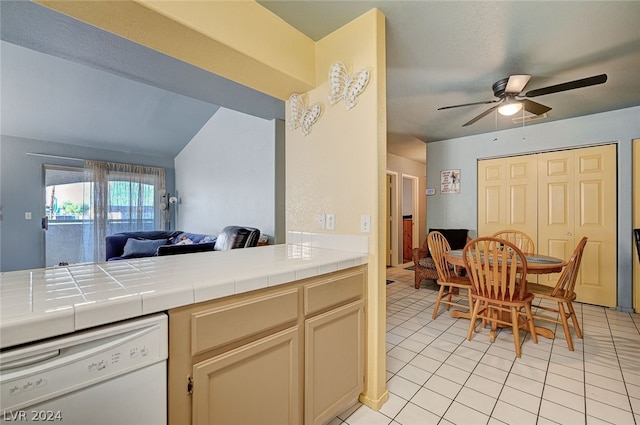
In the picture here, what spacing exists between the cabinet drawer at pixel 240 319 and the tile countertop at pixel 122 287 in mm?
55

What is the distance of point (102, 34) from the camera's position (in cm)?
186

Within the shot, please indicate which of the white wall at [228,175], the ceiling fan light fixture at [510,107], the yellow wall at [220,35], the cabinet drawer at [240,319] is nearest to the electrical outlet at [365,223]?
the cabinet drawer at [240,319]

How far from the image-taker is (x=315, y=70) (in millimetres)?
1931

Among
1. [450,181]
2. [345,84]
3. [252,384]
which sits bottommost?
[252,384]

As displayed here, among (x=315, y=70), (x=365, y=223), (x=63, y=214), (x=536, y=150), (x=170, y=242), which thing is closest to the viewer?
(x=365, y=223)

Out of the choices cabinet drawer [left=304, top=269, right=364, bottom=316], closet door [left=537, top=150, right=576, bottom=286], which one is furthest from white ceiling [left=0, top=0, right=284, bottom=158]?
closet door [left=537, top=150, right=576, bottom=286]

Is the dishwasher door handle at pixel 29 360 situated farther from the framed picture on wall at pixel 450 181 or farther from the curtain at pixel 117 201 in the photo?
the curtain at pixel 117 201

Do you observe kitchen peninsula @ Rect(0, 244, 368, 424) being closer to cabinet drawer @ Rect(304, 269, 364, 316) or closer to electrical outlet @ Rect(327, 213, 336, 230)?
cabinet drawer @ Rect(304, 269, 364, 316)

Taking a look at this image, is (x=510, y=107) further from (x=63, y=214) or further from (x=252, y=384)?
(x=63, y=214)

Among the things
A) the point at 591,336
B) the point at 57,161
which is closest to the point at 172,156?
the point at 57,161

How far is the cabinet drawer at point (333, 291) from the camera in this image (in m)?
1.28

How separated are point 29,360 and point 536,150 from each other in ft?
15.7

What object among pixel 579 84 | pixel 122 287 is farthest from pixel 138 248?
pixel 579 84

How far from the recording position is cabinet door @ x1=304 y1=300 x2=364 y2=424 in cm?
128
